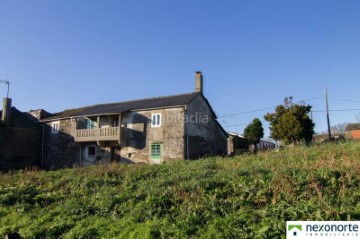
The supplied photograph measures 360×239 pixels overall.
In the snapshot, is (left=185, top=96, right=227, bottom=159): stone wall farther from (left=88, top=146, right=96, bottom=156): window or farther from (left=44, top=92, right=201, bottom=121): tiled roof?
(left=88, top=146, right=96, bottom=156): window

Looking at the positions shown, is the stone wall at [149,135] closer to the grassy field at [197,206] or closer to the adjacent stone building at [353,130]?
the grassy field at [197,206]

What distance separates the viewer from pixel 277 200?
28.5ft

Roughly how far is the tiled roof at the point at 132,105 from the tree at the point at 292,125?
7316 millimetres

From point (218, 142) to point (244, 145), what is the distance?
16.8 feet

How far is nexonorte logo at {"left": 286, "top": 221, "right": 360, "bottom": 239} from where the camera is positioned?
4942 mm

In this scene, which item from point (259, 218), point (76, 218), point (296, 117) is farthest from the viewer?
point (296, 117)

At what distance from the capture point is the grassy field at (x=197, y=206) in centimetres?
764

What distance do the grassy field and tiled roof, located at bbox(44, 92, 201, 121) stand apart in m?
17.2

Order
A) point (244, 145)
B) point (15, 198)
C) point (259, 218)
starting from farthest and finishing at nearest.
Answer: point (244, 145) → point (15, 198) → point (259, 218)

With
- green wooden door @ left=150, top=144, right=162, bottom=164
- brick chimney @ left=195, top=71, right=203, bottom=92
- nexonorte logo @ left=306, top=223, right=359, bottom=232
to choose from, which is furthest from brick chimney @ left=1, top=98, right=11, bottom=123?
nexonorte logo @ left=306, top=223, right=359, bottom=232

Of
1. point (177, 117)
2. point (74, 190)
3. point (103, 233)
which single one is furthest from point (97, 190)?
point (177, 117)

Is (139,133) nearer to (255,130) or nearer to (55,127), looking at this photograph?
(55,127)

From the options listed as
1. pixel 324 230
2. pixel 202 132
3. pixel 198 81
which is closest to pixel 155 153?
pixel 202 132

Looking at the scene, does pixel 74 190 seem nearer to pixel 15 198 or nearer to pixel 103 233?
pixel 15 198
